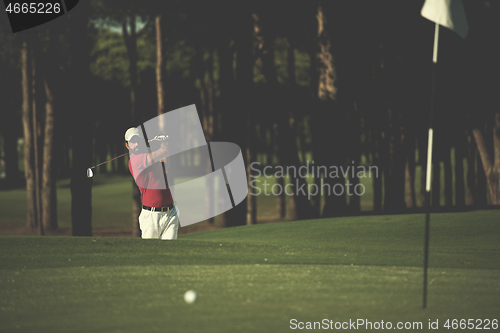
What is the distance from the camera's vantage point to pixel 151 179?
930cm

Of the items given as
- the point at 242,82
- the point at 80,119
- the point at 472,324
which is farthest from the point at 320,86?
the point at 472,324

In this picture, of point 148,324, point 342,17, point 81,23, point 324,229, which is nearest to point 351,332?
point 148,324

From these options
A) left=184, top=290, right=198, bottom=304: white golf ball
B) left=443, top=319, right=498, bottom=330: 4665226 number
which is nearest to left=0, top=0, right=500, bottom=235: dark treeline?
left=184, top=290, right=198, bottom=304: white golf ball

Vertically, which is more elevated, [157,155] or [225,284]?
[157,155]

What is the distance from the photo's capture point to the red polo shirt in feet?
30.5

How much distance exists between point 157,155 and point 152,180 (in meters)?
0.42

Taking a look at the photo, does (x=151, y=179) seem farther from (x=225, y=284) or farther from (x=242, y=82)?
(x=242, y=82)

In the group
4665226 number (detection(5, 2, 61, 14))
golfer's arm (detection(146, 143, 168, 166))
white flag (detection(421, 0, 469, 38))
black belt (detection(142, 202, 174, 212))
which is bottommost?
black belt (detection(142, 202, 174, 212))

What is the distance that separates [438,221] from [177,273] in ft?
31.2

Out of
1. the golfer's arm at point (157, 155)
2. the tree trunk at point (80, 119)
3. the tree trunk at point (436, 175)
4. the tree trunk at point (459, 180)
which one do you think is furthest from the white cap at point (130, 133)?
the tree trunk at point (459, 180)

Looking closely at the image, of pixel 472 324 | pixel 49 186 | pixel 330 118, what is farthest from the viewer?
pixel 49 186

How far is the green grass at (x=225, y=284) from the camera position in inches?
209

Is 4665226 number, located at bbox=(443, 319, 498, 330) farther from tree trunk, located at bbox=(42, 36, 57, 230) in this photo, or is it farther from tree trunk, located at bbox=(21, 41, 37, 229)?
tree trunk, located at bbox=(21, 41, 37, 229)

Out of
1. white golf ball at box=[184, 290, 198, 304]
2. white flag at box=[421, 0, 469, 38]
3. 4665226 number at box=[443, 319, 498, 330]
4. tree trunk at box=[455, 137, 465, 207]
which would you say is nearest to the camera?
4665226 number at box=[443, 319, 498, 330]
